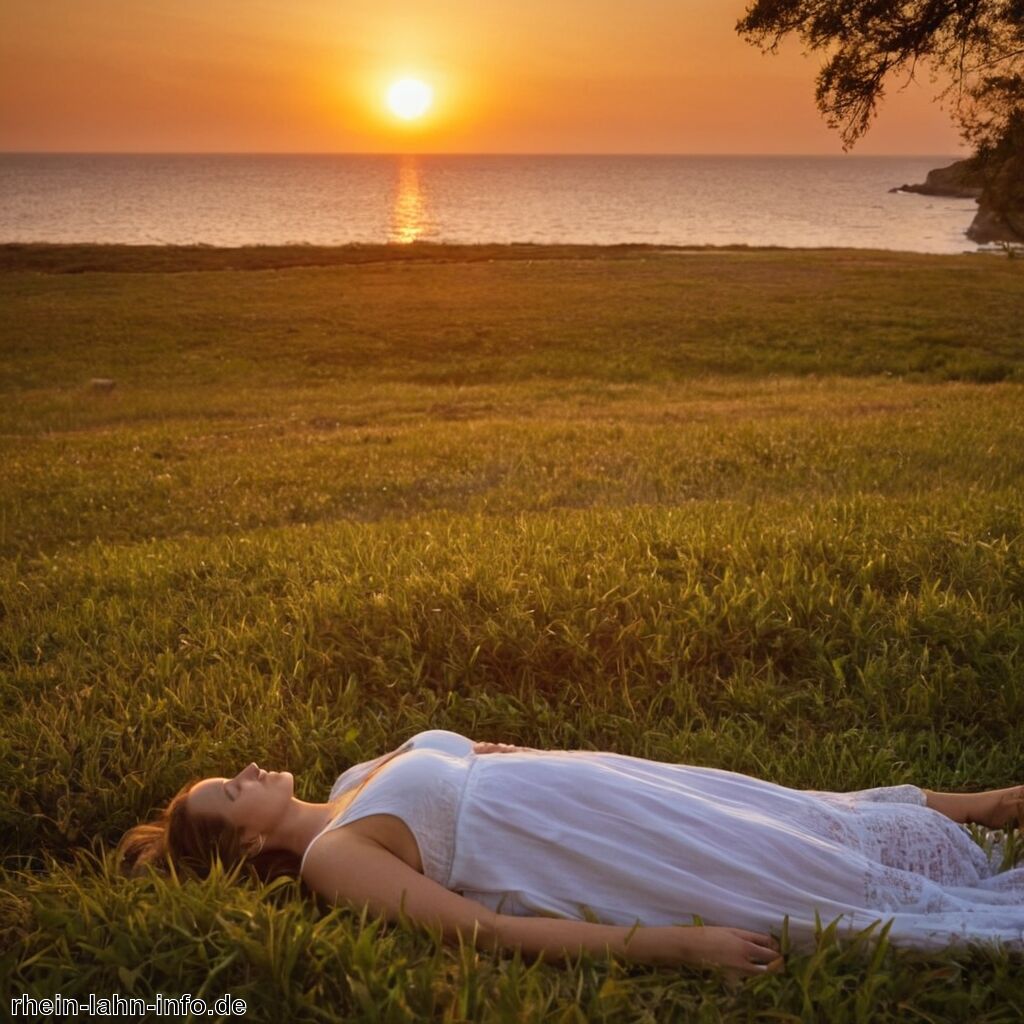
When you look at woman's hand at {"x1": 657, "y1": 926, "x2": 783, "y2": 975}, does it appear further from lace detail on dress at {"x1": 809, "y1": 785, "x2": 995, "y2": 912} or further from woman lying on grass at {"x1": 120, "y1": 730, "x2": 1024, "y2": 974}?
lace detail on dress at {"x1": 809, "y1": 785, "x2": 995, "y2": 912}

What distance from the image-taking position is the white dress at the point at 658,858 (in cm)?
273

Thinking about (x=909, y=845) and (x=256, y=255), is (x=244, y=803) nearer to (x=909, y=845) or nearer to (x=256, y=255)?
(x=909, y=845)

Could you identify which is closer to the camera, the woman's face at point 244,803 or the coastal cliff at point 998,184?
the woman's face at point 244,803

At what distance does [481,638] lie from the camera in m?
5.09

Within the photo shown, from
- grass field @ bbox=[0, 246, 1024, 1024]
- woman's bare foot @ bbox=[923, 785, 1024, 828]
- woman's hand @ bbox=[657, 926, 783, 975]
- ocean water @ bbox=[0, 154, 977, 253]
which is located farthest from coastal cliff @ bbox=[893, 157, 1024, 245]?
ocean water @ bbox=[0, 154, 977, 253]

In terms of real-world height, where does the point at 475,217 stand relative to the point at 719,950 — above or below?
above

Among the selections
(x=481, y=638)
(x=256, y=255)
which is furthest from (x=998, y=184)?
(x=256, y=255)

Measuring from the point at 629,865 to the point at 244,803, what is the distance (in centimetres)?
135

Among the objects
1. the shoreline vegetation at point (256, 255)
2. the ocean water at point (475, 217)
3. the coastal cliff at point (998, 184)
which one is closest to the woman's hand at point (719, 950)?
the coastal cliff at point (998, 184)

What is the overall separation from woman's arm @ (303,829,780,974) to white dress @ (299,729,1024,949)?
10 cm

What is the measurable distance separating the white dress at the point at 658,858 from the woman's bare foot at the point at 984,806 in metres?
0.34

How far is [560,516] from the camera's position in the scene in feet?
24.2

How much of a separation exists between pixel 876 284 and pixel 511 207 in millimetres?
122639

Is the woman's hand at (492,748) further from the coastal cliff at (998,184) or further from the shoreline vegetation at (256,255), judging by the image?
the shoreline vegetation at (256,255)
